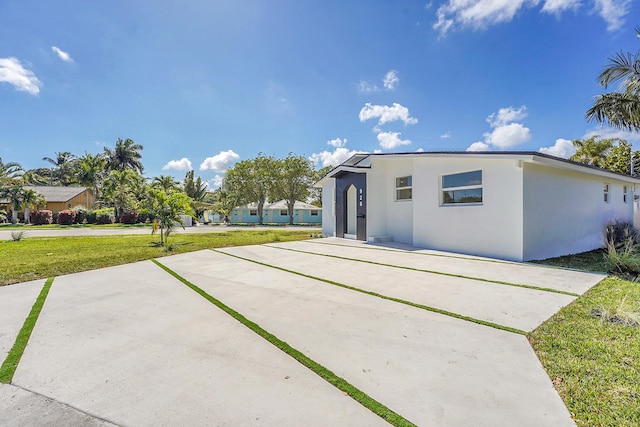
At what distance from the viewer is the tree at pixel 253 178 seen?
118ft

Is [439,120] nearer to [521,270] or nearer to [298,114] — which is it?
[298,114]

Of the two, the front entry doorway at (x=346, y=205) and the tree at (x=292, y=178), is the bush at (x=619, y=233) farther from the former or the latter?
the tree at (x=292, y=178)

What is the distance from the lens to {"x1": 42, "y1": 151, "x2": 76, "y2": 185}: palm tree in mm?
52562

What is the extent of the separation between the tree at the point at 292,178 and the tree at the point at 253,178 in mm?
887

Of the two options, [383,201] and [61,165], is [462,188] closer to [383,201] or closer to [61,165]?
[383,201]

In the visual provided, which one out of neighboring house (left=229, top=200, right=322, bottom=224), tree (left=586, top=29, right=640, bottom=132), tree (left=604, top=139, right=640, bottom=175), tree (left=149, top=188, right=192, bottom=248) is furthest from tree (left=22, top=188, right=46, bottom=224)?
tree (left=604, top=139, right=640, bottom=175)

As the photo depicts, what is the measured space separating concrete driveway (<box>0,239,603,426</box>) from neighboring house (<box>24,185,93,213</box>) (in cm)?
3824

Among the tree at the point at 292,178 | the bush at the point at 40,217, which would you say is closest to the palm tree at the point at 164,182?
the bush at the point at 40,217

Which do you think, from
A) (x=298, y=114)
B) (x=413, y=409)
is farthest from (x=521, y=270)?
(x=298, y=114)

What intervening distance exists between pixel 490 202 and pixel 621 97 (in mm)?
7871

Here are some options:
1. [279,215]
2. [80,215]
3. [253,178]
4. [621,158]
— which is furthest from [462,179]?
[80,215]

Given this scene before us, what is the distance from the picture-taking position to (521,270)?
6.47 meters

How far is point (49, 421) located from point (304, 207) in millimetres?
40429

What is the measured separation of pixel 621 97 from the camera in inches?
417
